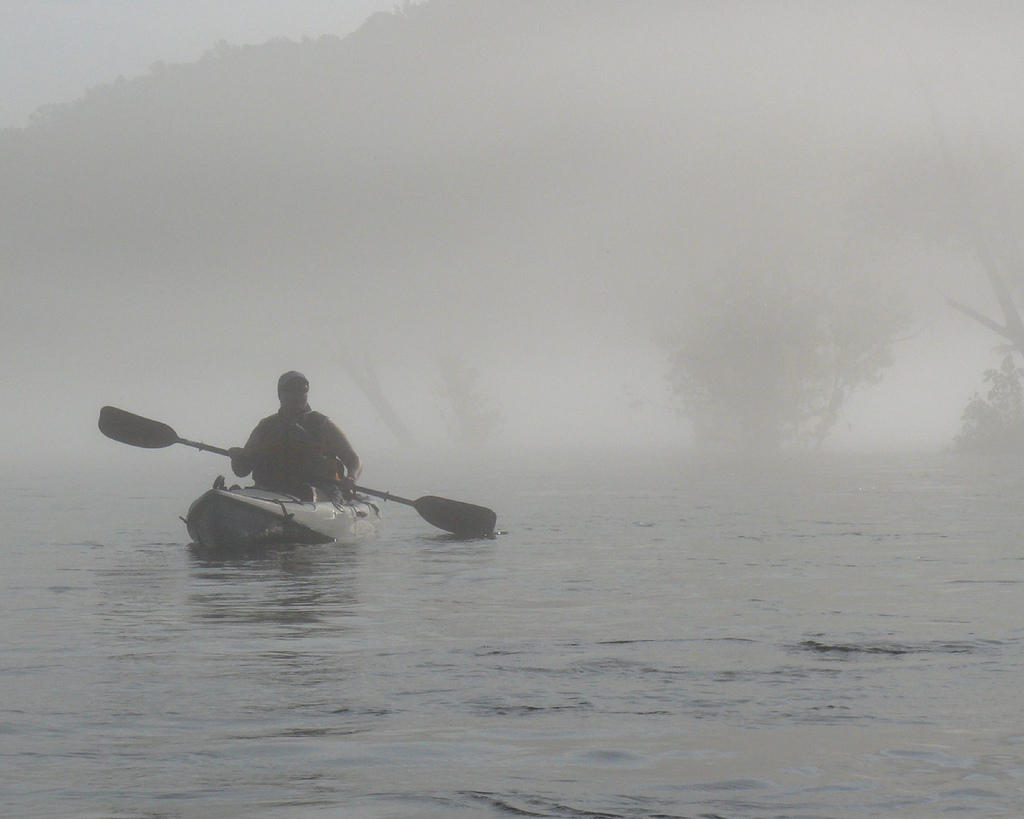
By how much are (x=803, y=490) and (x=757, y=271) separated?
3381 centimetres

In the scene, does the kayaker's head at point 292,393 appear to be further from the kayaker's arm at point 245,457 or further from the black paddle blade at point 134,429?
the black paddle blade at point 134,429

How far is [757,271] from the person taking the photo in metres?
67.9

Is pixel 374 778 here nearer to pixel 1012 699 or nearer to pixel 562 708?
pixel 562 708

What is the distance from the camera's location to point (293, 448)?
1839 centimetres

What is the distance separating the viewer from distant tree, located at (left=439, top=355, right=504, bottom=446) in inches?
4690

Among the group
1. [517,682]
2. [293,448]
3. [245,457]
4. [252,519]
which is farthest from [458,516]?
[517,682]

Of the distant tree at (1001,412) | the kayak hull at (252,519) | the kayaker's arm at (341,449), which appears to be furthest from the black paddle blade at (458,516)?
the distant tree at (1001,412)

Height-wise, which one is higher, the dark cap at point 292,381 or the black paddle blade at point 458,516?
the dark cap at point 292,381

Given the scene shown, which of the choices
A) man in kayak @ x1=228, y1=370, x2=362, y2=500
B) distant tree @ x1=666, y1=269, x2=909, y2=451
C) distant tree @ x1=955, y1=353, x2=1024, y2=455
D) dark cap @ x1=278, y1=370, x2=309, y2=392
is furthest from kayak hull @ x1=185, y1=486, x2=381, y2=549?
distant tree @ x1=666, y1=269, x2=909, y2=451

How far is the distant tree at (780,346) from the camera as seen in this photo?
215ft

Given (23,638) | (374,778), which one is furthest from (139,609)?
(374,778)

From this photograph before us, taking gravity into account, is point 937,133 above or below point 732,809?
above

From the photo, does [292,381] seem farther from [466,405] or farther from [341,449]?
[466,405]

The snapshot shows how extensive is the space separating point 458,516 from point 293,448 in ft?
12.2
